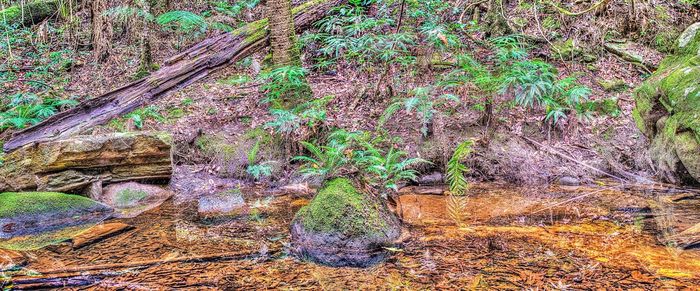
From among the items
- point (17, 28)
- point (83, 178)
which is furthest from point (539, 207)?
point (17, 28)

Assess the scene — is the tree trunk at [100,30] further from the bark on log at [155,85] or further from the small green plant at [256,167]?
the small green plant at [256,167]

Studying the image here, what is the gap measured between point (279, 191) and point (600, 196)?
3656 millimetres

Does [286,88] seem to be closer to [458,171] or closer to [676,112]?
[458,171]

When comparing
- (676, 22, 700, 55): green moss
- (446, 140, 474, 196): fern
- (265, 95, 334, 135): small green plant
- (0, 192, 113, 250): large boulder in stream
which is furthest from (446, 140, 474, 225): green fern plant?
(0, 192, 113, 250): large boulder in stream

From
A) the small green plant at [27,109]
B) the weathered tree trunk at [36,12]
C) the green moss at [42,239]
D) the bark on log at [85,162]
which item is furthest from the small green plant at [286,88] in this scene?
the weathered tree trunk at [36,12]

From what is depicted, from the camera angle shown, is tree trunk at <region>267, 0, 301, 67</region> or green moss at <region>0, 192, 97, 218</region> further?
tree trunk at <region>267, 0, 301, 67</region>

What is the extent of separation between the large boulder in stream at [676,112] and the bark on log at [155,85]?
5527 mm

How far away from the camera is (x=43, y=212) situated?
4.52 meters

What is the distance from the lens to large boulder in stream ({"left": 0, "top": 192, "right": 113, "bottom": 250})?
4008 mm

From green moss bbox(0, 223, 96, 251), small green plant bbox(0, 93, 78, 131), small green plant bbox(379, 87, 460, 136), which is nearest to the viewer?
green moss bbox(0, 223, 96, 251)

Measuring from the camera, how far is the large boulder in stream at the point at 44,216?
4.01 metres

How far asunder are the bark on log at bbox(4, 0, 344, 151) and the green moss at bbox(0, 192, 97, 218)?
77 cm

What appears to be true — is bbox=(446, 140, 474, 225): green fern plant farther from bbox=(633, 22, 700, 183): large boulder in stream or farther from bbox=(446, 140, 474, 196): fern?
bbox=(633, 22, 700, 183): large boulder in stream

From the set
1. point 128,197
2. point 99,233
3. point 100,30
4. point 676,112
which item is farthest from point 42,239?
point 676,112
